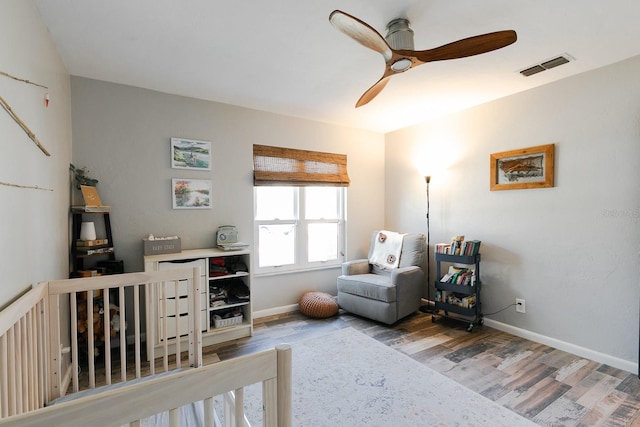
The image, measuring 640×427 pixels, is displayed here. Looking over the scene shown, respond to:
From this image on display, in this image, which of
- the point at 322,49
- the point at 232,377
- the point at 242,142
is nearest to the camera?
the point at 232,377

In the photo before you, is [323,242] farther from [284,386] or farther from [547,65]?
[284,386]

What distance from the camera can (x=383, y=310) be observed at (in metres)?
3.13

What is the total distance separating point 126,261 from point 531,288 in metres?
3.81

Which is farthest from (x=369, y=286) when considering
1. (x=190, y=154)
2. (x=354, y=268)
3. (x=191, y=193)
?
(x=190, y=154)

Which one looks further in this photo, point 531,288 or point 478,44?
point 531,288

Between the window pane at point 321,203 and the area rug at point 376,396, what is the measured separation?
1795mm

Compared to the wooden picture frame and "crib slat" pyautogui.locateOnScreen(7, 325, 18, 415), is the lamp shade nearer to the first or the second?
"crib slat" pyautogui.locateOnScreen(7, 325, 18, 415)

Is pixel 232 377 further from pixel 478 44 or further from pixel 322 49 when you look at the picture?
pixel 322 49

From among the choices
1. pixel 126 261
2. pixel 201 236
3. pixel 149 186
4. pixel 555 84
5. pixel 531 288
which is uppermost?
pixel 555 84

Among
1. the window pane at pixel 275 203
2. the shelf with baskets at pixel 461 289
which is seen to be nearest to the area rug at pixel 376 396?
the shelf with baskets at pixel 461 289

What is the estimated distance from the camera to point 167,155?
9.63ft

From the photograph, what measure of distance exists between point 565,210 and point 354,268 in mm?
2156

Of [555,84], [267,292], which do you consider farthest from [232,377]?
[555,84]

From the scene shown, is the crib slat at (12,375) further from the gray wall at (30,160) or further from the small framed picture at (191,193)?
the small framed picture at (191,193)
